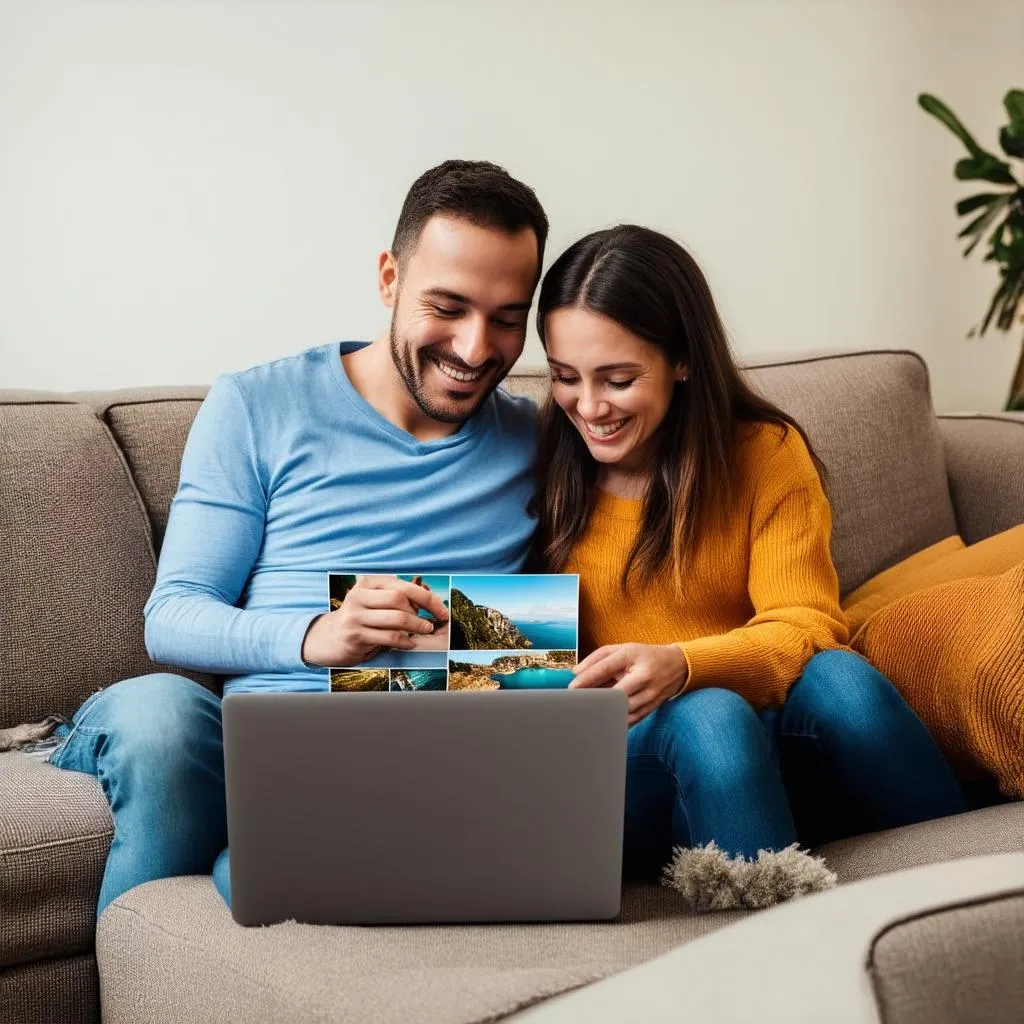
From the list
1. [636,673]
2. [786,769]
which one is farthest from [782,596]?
[636,673]

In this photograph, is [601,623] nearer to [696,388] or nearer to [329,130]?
[696,388]

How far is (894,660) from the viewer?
1.46m

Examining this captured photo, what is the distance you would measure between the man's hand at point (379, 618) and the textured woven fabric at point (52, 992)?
449mm

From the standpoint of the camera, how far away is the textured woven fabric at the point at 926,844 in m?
1.13

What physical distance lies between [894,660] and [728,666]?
316 mm

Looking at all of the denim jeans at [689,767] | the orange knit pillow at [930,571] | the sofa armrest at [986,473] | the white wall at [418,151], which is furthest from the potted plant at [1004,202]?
the denim jeans at [689,767]

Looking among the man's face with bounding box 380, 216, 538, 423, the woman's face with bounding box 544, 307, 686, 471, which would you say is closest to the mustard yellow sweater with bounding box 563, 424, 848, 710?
the woman's face with bounding box 544, 307, 686, 471

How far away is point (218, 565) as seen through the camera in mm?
1419

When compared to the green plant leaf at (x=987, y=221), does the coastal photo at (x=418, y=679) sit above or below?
below

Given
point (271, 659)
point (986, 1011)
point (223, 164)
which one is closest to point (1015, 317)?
point (223, 164)

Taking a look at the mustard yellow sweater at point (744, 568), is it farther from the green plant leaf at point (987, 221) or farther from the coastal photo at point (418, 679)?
the green plant leaf at point (987, 221)

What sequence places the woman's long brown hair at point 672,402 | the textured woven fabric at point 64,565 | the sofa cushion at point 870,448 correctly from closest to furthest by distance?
1. the woman's long brown hair at point 672,402
2. the textured woven fabric at point 64,565
3. the sofa cushion at point 870,448

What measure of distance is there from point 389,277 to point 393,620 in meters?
0.57

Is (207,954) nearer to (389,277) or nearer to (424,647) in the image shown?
(424,647)
